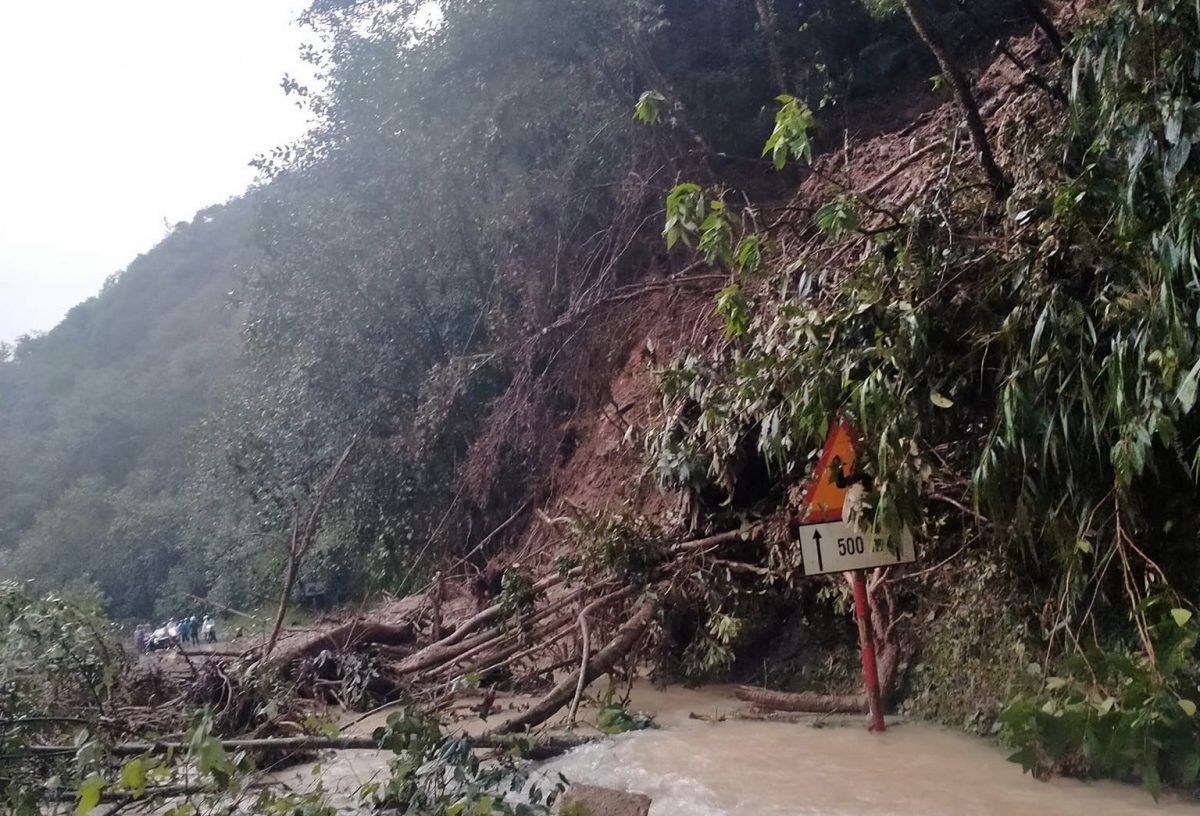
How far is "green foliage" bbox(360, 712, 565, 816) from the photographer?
410 centimetres

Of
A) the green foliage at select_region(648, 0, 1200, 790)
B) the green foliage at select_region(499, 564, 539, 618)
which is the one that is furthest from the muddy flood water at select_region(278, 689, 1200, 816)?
the green foliage at select_region(499, 564, 539, 618)

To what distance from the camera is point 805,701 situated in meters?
5.77

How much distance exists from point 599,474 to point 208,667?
4.37 metres

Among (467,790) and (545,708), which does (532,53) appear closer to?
(545,708)

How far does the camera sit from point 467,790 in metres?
4.18

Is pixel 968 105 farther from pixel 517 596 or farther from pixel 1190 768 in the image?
pixel 517 596

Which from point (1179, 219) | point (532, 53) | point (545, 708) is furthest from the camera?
point (532, 53)

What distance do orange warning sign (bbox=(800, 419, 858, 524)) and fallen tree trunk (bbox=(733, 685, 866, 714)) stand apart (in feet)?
4.87

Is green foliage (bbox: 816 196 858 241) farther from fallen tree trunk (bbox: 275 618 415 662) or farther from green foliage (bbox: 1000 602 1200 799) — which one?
fallen tree trunk (bbox: 275 618 415 662)

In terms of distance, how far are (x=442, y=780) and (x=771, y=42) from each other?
9.12m

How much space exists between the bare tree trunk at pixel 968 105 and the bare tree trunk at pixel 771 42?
17.0 feet

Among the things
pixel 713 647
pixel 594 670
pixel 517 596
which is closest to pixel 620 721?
pixel 594 670

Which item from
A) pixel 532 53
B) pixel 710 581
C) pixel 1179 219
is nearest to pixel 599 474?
pixel 710 581

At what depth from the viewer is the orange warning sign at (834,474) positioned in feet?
16.0
